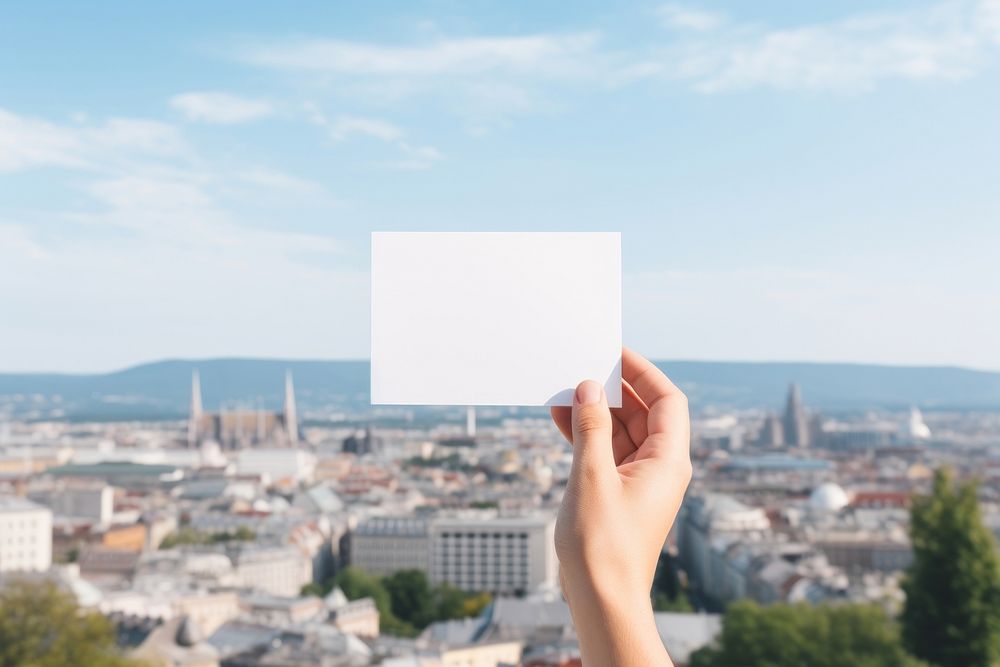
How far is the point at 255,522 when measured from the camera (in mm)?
39094

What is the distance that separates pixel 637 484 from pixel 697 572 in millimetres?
34933

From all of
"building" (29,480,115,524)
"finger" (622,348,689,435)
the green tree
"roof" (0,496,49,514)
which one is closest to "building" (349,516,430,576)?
the green tree

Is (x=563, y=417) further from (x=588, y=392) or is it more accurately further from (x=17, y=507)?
(x=17, y=507)

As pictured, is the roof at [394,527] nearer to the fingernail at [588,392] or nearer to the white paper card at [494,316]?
the white paper card at [494,316]

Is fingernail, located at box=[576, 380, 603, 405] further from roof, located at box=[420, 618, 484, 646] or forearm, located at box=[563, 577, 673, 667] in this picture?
roof, located at box=[420, 618, 484, 646]

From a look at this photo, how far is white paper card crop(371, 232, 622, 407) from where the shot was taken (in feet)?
4.32

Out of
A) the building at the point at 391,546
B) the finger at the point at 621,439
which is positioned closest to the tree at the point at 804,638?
the finger at the point at 621,439

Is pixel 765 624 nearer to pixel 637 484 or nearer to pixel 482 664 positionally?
pixel 482 664

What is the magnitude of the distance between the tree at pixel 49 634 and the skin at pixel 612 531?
13192 millimetres

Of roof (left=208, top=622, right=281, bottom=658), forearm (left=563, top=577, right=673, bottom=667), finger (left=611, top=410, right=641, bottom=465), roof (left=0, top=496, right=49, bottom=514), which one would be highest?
finger (left=611, top=410, right=641, bottom=465)

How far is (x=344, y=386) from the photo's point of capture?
138125mm

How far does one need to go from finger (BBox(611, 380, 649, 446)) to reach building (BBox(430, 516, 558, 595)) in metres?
32.0

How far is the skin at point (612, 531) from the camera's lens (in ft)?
3.39

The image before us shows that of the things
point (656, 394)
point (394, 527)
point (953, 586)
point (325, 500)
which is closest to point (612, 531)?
point (656, 394)
